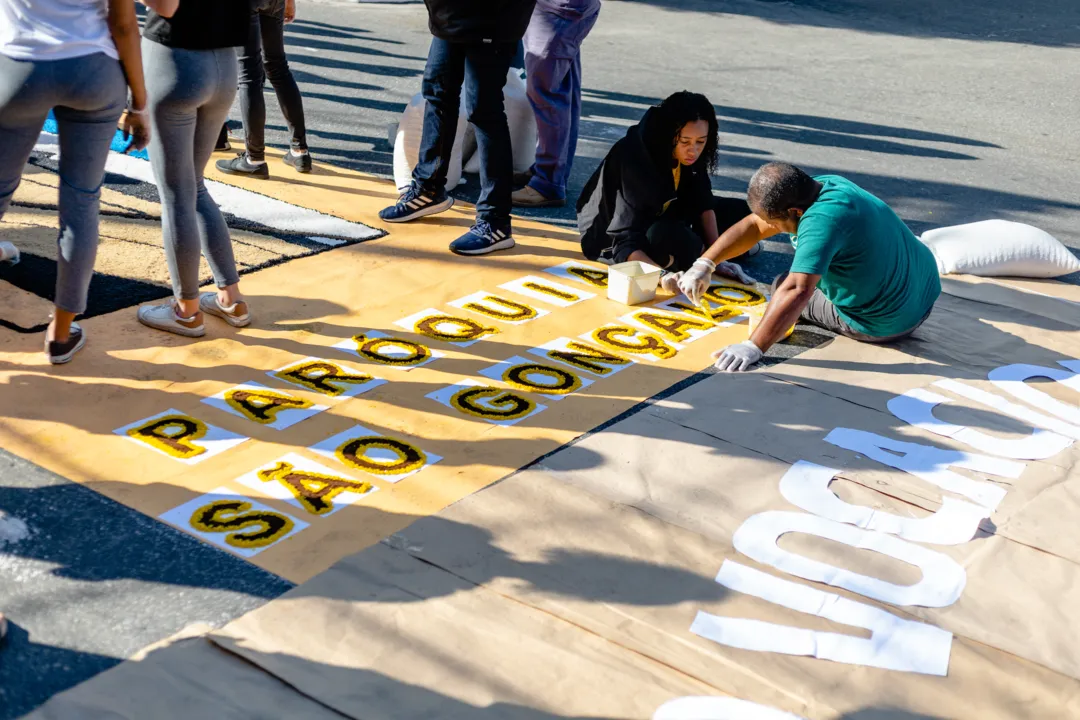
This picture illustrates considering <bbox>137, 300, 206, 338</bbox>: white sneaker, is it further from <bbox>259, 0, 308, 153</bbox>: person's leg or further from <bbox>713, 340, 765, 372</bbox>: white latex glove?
<bbox>259, 0, 308, 153</bbox>: person's leg

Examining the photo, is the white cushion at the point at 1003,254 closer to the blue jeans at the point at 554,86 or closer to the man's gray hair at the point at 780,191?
the man's gray hair at the point at 780,191

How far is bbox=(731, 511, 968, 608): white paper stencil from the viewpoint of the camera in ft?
9.27

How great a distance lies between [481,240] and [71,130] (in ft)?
6.56

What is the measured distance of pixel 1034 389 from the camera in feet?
13.4

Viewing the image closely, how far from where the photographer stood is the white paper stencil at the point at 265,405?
3436 mm

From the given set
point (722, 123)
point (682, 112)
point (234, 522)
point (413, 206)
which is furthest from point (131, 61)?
point (722, 123)

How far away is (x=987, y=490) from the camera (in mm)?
3334

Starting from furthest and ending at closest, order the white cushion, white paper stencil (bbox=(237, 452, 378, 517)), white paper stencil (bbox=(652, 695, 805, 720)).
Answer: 1. the white cushion
2. white paper stencil (bbox=(237, 452, 378, 517))
3. white paper stencil (bbox=(652, 695, 805, 720))

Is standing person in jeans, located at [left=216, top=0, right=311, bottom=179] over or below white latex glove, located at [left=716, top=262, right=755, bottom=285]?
over

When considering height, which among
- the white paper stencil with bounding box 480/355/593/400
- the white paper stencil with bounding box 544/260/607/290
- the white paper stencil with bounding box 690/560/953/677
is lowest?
the white paper stencil with bounding box 690/560/953/677

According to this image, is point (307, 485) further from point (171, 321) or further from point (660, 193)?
point (660, 193)

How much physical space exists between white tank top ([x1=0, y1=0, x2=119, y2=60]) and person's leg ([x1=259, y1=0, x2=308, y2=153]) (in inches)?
91.6

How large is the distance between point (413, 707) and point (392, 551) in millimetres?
581

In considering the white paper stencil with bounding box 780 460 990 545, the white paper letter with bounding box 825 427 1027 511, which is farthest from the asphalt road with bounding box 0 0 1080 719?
the white paper stencil with bounding box 780 460 990 545
